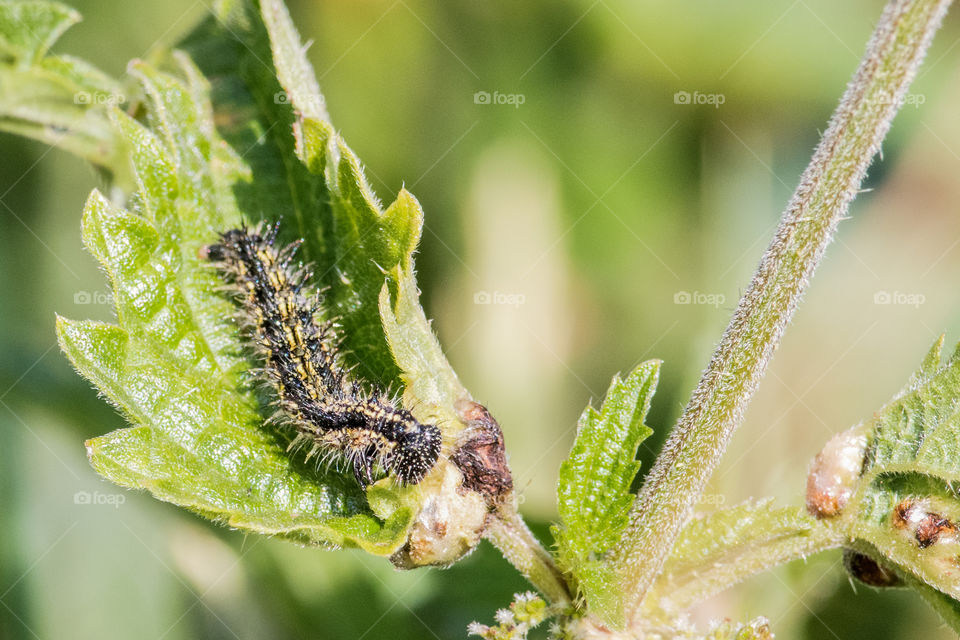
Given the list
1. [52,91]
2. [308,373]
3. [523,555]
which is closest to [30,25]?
[52,91]

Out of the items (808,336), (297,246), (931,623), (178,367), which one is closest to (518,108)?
(808,336)

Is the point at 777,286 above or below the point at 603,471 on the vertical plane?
above

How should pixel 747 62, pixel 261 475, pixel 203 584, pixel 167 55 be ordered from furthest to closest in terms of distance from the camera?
pixel 747 62 → pixel 203 584 → pixel 167 55 → pixel 261 475

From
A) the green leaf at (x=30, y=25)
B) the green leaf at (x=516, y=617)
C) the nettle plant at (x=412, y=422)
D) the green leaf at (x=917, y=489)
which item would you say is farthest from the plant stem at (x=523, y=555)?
the green leaf at (x=30, y=25)

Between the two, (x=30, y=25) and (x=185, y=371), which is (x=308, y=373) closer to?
(x=185, y=371)

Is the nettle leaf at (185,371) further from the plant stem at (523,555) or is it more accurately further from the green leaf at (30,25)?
the green leaf at (30,25)

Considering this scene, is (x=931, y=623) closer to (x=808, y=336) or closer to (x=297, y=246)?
(x=808, y=336)
